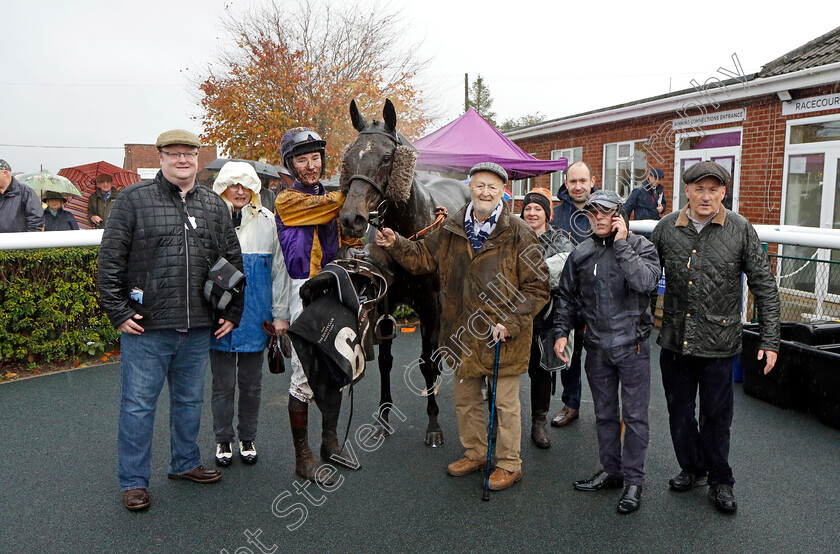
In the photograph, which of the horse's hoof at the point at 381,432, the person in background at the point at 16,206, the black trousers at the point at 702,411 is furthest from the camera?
the person in background at the point at 16,206

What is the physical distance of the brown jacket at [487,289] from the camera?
10.7ft

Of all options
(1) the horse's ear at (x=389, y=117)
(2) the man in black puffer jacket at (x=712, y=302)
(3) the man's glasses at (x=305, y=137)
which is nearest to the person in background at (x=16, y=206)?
(3) the man's glasses at (x=305, y=137)

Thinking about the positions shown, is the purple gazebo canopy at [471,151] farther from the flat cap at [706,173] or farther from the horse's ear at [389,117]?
the flat cap at [706,173]

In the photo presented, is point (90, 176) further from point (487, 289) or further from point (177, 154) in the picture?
point (487, 289)

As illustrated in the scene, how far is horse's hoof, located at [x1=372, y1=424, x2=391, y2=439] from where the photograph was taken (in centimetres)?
422

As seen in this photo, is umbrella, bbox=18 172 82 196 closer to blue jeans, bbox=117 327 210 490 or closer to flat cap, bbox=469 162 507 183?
blue jeans, bbox=117 327 210 490

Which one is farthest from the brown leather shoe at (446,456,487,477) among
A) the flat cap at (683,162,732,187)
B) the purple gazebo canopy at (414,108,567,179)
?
the purple gazebo canopy at (414,108,567,179)

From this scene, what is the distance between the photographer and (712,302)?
3121 mm

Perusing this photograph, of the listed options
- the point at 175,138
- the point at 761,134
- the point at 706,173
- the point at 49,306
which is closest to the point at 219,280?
the point at 175,138

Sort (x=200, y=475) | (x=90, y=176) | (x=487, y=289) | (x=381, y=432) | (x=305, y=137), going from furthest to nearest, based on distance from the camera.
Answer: (x=90, y=176), (x=381, y=432), (x=200, y=475), (x=305, y=137), (x=487, y=289)

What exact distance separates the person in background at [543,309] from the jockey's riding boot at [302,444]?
1.59 metres

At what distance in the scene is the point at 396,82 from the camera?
14898 mm

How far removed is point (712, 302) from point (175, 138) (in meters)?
3.19

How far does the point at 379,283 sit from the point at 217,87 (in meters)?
12.5
